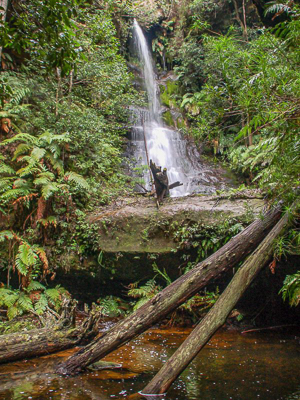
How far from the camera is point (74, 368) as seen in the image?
3482 mm

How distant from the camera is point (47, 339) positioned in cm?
411

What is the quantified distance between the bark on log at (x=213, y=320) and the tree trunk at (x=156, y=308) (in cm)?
25

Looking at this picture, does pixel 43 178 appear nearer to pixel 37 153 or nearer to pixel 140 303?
A: pixel 37 153

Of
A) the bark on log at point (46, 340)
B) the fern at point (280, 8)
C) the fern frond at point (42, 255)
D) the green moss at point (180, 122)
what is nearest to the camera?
the fern at point (280, 8)

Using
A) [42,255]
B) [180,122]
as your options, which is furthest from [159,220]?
[180,122]

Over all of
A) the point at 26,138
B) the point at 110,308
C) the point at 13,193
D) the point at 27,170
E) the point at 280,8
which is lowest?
the point at 110,308

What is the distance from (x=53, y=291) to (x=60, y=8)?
203 inches

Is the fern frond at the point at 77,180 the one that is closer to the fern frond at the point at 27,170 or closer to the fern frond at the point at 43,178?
the fern frond at the point at 43,178

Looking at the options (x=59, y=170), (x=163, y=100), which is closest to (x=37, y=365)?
(x=59, y=170)

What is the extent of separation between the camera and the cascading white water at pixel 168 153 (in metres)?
11.9

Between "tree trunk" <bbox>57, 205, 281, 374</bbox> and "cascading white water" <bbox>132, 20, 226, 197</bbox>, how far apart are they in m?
7.55

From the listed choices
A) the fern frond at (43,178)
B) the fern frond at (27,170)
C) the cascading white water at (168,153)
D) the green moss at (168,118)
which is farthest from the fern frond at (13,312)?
the green moss at (168,118)

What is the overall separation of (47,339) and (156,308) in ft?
5.95

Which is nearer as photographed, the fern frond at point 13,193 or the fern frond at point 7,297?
the fern frond at point 7,297
